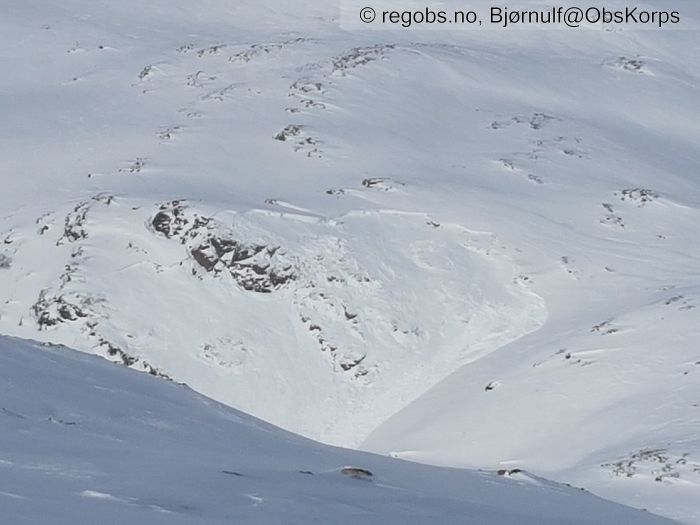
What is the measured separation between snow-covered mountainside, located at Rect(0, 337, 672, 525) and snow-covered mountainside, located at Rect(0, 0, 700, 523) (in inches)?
181

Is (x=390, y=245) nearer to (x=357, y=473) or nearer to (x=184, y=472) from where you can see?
(x=357, y=473)

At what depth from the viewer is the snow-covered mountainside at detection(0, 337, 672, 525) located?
6.32m

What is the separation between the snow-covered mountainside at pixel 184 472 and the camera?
632 centimetres

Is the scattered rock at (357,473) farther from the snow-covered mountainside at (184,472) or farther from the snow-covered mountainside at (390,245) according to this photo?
the snow-covered mountainside at (390,245)

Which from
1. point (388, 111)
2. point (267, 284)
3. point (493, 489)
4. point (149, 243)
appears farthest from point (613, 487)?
point (388, 111)

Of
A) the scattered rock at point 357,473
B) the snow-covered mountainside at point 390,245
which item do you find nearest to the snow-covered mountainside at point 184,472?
the scattered rock at point 357,473

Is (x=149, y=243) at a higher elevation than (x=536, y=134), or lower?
lower

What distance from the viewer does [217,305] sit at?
23.1 meters

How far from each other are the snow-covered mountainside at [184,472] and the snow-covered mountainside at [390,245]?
4.61 metres

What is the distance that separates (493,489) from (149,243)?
16.0 meters

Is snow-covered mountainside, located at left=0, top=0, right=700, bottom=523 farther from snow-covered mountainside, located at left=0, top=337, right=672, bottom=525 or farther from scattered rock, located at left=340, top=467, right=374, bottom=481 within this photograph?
scattered rock, located at left=340, top=467, right=374, bottom=481

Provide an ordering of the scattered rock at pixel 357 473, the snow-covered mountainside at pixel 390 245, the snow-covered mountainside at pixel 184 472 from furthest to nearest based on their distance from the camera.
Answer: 1. the snow-covered mountainside at pixel 390 245
2. the scattered rock at pixel 357 473
3. the snow-covered mountainside at pixel 184 472

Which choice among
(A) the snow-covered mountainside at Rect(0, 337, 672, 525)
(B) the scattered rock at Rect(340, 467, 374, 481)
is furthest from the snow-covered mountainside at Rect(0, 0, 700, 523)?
(B) the scattered rock at Rect(340, 467, 374, 481)

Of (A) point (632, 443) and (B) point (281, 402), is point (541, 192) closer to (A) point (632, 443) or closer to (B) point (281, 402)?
(B) point (281, 402)
